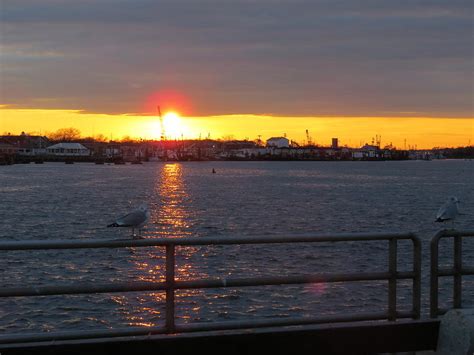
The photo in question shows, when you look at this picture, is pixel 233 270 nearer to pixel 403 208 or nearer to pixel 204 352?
pixel 204 352

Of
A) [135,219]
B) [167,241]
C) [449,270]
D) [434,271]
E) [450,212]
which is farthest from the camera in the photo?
Result: [450,212]

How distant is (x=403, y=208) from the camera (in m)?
71.6

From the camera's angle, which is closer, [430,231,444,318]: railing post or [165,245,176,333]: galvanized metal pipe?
[165,245,176,333]: galvanized metal pipe

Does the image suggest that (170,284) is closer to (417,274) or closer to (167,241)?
(167,241)

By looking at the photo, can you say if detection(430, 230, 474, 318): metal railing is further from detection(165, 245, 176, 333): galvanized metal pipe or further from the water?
the water

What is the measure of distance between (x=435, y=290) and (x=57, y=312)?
1620cm

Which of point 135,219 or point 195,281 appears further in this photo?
point 135,219

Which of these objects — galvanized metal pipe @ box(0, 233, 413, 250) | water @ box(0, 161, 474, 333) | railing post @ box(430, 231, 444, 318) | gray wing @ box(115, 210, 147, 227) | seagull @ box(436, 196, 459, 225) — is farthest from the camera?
water @ box(0, 161, 474, 333)

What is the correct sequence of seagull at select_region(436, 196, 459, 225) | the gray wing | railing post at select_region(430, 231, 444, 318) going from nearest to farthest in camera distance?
railing post at select_region(430, 231, 444, 318) < the gray wing < seagull at select_region(436, 196, 459, 225)

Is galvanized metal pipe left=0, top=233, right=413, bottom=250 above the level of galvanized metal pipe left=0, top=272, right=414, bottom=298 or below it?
above

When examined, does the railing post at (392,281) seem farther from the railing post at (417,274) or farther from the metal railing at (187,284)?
the railing post at (417,274)

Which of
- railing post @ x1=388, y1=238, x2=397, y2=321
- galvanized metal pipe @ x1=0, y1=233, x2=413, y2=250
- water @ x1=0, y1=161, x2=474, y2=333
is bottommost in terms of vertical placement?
water @ x1=0, y1=161, x2=474, y2=333

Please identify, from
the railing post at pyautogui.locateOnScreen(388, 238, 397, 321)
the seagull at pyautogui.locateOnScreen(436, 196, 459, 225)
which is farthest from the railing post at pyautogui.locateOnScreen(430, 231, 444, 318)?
the seagull at pyautogui.locateOnScreen(436, 196, 459, 225)

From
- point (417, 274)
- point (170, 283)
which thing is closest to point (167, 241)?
point (170, 283)
